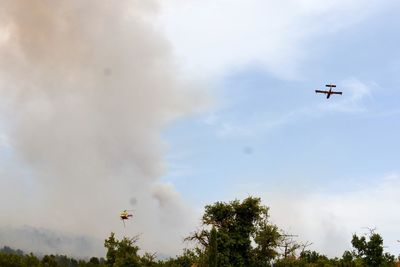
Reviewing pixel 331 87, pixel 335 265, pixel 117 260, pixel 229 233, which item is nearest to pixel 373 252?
pixel 335 265

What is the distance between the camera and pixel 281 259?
76688 millimetres

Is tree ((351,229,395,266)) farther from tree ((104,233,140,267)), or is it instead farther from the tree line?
tree ((104,233,140,267))

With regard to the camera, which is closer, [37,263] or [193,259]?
[37,263]

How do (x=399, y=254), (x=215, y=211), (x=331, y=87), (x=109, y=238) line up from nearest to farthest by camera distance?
(x=331, y=87), (x=109, y=238), (x=215, y=211), (x=399, y=254)

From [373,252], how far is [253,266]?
24.4 m

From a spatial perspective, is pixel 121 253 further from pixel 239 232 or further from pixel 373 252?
pixel 373 252

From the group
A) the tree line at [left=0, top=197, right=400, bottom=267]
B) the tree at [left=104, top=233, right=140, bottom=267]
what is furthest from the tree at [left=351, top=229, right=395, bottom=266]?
the tree at [left=104, top=233, right=140, bottom=267]

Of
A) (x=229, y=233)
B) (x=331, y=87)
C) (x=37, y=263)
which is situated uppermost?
(x=331, y=87)

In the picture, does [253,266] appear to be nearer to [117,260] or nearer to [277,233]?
[277,233]

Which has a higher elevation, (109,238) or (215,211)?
(215,211)

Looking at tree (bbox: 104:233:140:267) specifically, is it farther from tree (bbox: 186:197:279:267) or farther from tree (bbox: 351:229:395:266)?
tree (bbox: 351:229:395:266)

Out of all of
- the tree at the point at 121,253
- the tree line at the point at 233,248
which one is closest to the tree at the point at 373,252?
the tree line at the point at 233,248

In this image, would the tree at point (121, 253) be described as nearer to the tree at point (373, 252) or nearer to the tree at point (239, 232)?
the tree at point (239, 232)

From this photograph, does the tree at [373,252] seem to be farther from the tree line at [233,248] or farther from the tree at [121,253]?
the tree at [121,253]
